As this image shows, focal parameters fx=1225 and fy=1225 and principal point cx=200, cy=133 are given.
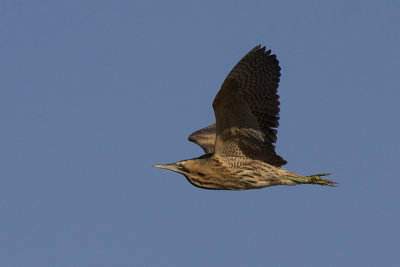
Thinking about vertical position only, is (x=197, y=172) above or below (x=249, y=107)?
below

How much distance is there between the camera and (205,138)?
1628 centimetres

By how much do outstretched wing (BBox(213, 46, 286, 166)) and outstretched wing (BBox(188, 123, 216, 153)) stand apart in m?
1.67

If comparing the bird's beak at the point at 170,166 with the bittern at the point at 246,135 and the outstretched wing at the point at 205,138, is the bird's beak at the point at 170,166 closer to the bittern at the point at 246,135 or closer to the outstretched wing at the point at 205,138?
the bittern at the point at 246,135

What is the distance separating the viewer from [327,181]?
15.0 m

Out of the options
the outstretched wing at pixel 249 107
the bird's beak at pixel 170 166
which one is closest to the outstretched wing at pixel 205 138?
the bird's beak at pixel 170 166

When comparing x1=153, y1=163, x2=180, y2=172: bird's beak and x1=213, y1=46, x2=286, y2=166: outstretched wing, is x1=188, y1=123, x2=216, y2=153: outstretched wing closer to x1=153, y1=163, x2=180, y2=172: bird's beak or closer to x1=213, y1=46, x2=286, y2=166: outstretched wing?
x1=153, y1=163, x2=180, y2=172: bird's beak

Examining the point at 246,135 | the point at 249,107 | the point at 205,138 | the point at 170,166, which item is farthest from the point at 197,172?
the point at 205,138

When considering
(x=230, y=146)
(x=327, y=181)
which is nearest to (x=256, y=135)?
(x=230, y=146)

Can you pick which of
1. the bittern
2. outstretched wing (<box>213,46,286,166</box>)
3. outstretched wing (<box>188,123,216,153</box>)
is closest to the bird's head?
the bittern

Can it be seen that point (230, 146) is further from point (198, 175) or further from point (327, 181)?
point (327, 181)

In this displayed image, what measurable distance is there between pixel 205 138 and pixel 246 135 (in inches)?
85.1

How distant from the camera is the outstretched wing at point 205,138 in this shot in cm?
1602

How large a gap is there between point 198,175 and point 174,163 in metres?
0.33

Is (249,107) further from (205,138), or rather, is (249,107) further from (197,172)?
(205,138)
